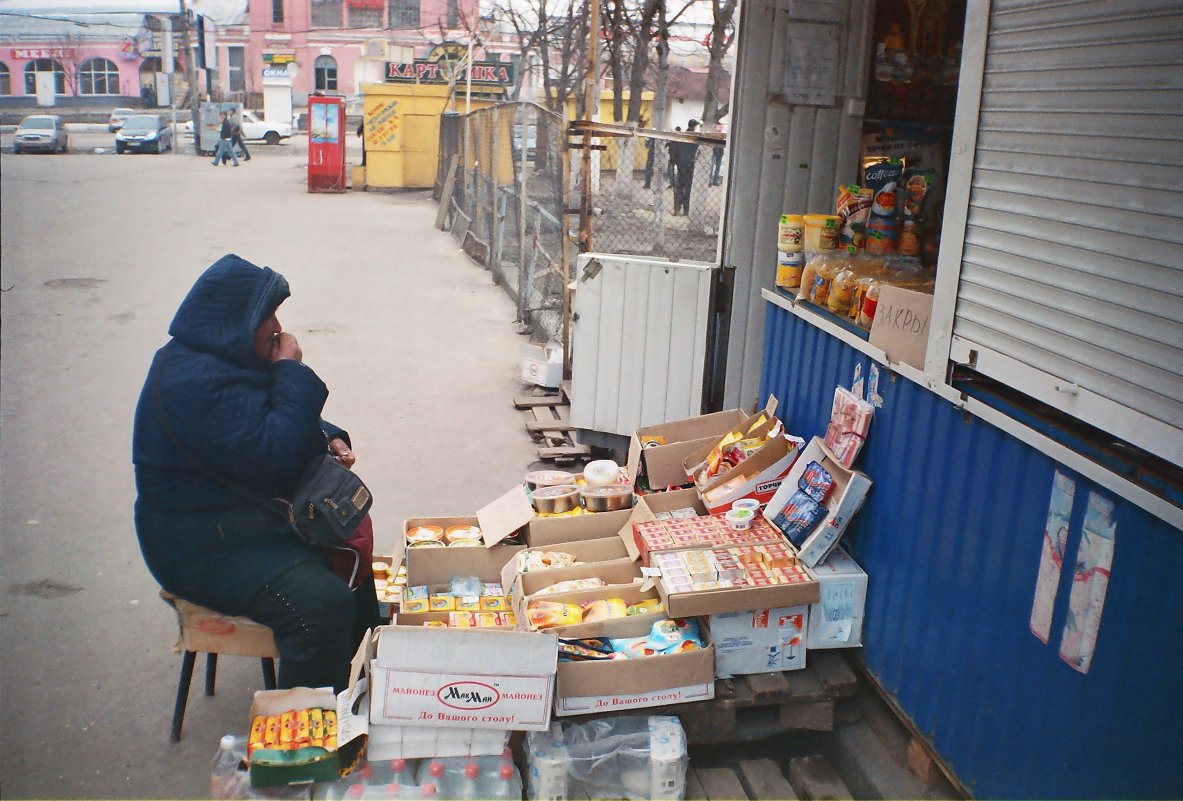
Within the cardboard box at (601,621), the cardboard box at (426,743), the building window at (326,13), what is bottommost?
the cardboard box at (426,743)

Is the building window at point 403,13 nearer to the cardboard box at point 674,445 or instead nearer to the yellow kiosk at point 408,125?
the yellow kiosk at point 408,125

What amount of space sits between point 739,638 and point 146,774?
2.26m

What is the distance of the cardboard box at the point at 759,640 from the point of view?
370 cm

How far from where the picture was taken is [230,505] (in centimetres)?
352

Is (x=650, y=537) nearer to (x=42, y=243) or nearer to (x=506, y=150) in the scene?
(x=506, y=150)

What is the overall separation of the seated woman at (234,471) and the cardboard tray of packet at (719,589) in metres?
1.20

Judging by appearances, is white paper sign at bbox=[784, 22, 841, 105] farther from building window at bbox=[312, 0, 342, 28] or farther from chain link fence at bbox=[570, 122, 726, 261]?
building window at bbox=[312, 0, 342, 28]

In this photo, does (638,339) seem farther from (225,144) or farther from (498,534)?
(225,144)

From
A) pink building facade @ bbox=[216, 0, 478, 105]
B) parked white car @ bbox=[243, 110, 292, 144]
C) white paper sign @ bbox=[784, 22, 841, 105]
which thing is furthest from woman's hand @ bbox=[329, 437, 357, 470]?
pink building facade @ bbox=[216, 0, 478, 105]

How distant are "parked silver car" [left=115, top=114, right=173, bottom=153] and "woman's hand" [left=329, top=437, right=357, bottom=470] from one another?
1310 inches

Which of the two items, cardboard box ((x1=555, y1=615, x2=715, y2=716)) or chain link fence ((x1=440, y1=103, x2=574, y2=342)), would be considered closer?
cardboard box ((x1=555, y1=615, x2=715, y2=716))

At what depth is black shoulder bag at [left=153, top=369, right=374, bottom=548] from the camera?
3555 millimetres

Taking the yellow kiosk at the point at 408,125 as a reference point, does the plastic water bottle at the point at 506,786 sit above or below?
below

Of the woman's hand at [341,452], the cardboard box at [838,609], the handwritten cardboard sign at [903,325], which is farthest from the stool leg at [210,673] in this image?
the handwritten cardboard sign at [903,325]
